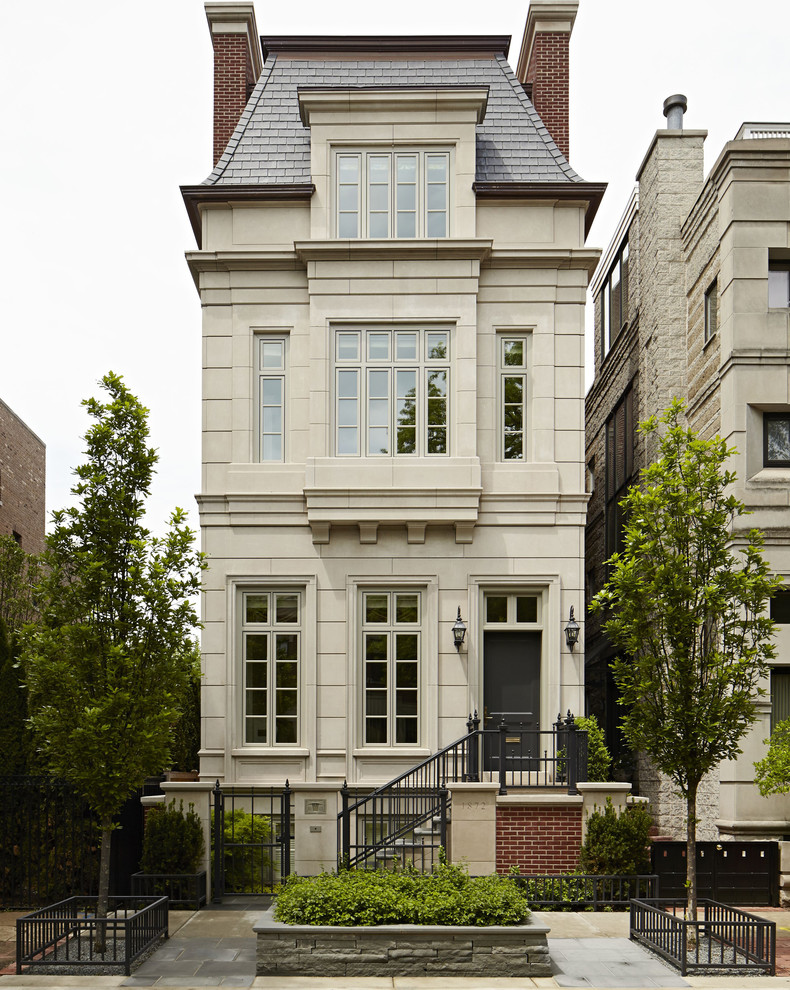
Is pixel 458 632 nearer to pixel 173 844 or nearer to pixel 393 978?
pixel 173 844

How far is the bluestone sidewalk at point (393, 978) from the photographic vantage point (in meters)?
11.7

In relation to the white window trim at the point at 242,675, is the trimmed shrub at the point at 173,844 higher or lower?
lower

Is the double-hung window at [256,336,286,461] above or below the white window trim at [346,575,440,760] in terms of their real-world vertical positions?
above

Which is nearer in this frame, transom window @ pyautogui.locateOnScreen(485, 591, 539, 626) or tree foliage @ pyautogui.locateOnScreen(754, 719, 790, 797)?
tree foliage @ pyautogui.locateOnScreen(754, 719, 790, 797)

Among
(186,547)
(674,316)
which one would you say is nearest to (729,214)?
(674,316)

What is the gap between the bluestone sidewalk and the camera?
1173 cm

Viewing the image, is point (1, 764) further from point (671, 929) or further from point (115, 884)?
point (671, 929)

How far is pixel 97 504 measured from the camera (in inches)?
537

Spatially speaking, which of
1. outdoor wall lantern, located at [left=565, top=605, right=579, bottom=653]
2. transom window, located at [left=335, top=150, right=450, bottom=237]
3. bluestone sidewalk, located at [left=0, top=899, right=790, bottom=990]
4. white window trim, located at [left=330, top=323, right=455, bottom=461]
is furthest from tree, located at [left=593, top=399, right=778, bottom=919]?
transom window, located at [left=335, top=150, right=450, bottom=237]

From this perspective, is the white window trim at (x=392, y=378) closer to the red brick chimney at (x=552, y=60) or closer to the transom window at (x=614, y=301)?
the red brick chimney at (x=552, y=60)

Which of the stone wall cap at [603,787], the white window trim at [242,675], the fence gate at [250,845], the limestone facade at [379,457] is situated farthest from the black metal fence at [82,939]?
the stone wall cap at [603,787]

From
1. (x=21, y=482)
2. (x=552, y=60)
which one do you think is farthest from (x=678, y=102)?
(x=21, y=482)

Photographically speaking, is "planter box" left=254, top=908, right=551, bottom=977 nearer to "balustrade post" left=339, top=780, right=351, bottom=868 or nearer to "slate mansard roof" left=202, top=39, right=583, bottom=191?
"balustrade post" left=339, top=780, right=351, bottom=868

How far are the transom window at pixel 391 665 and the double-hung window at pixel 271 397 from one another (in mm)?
3162
